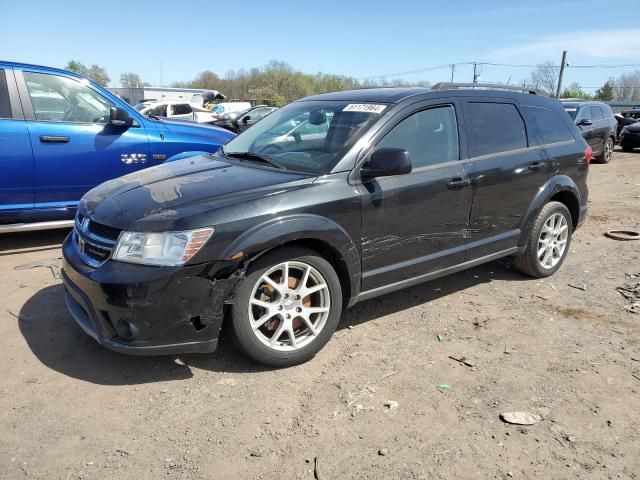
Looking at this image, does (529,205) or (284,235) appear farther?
(529,205)

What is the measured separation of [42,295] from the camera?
4.32m

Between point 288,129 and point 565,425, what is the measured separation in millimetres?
2833

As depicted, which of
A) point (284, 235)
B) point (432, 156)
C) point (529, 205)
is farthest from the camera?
point (529, 205)

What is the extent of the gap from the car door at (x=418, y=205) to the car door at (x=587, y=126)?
11.1 metres

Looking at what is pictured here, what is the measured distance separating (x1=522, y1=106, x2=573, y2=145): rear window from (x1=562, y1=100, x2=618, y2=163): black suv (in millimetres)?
9338

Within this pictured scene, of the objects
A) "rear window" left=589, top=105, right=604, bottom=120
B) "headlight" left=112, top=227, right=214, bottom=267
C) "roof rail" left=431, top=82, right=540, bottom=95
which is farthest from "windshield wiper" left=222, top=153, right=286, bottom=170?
"rear window" left=589, top=105, right=604, bottom=120

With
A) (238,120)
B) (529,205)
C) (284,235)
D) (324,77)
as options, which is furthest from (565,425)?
(324,77)

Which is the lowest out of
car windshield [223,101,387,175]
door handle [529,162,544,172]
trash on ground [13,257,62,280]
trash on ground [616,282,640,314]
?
trash on ground [616,282,640,314]

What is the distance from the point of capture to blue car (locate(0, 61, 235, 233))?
521cm

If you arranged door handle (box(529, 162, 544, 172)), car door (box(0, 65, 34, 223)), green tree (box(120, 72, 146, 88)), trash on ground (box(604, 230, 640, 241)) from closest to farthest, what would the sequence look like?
1. door handle (box(529, 162, 544, 172))
2. car door (box(0, 65, 34, 223))
3. trash on ground (box(604, 230, 640, 241))
4. green tree (box(120, 72, 146, 88))

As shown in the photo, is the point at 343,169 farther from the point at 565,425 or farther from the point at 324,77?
the point at 324,77

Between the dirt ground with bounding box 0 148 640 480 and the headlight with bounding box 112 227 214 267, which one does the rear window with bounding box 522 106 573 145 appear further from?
the headlight with bounding box 112 227 214 267

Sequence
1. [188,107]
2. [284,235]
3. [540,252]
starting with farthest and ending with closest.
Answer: [188,107]
[540,252]
[284,235]

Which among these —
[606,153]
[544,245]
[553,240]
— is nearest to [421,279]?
[544,245]
